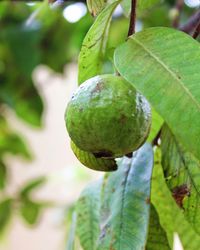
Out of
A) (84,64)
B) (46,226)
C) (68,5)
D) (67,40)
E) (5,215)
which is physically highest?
(84,64)

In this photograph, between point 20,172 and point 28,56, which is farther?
point 20,172

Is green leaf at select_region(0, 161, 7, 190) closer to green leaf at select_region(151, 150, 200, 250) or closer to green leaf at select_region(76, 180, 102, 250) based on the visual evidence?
green leaf at select_region(76, 180, 102, 250)

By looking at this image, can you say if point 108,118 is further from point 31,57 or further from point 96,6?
point 31,57

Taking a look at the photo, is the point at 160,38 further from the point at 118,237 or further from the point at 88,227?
the point at 88,227

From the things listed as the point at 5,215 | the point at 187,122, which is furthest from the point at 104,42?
the point at 5,215

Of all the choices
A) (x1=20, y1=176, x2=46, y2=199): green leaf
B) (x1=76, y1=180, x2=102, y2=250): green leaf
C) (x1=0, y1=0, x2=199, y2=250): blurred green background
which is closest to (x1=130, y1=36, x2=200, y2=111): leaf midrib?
(x1=76, y1=180, x2=102, y2=250): green leaf

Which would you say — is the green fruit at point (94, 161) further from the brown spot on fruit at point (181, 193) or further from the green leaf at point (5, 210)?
the green leaf at point (5, 210)
